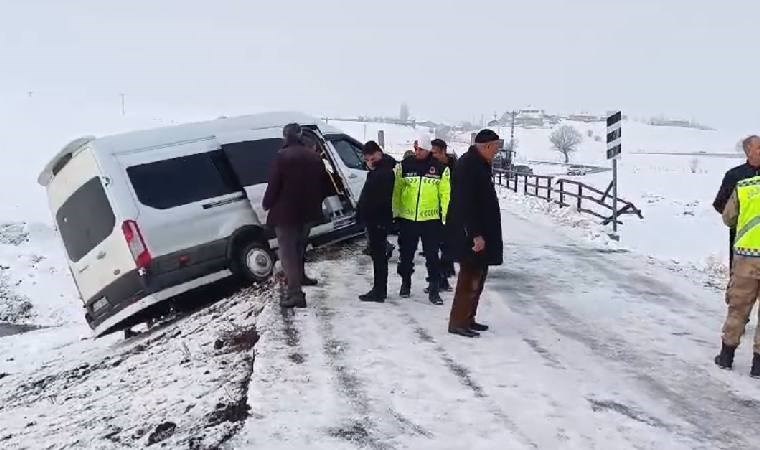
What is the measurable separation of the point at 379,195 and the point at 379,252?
0.63m

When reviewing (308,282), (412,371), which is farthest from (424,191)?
(412,371)

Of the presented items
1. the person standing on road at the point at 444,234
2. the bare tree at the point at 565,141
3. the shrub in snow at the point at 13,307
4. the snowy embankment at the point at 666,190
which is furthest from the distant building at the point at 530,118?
the person standing on road at the point at 444,234

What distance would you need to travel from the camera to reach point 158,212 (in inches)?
334

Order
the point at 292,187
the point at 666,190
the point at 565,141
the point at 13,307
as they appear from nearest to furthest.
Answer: the point at 292,187
the point at 13,307
the point at 666,190
the point at 565,141

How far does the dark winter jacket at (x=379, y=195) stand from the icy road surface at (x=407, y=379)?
97 centimetres

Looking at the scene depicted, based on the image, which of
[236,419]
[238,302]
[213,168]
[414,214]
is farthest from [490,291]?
[236,419]

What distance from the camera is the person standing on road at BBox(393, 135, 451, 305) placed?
26.2 feet

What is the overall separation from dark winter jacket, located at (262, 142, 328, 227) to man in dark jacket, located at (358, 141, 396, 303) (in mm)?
585

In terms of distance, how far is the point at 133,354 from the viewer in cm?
787

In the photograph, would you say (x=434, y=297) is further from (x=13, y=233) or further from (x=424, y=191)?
(x=13, y=233)

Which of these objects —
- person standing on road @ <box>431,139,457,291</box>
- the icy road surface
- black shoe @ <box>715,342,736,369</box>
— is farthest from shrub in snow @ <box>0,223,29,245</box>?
black shoe @ <box>715,342,736,369</box>

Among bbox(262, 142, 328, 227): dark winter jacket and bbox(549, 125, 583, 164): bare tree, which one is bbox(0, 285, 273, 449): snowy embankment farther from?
bbox(549, 125, 583, 164): bare tree

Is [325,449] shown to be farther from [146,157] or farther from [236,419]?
[146,157]

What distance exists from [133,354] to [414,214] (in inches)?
132
